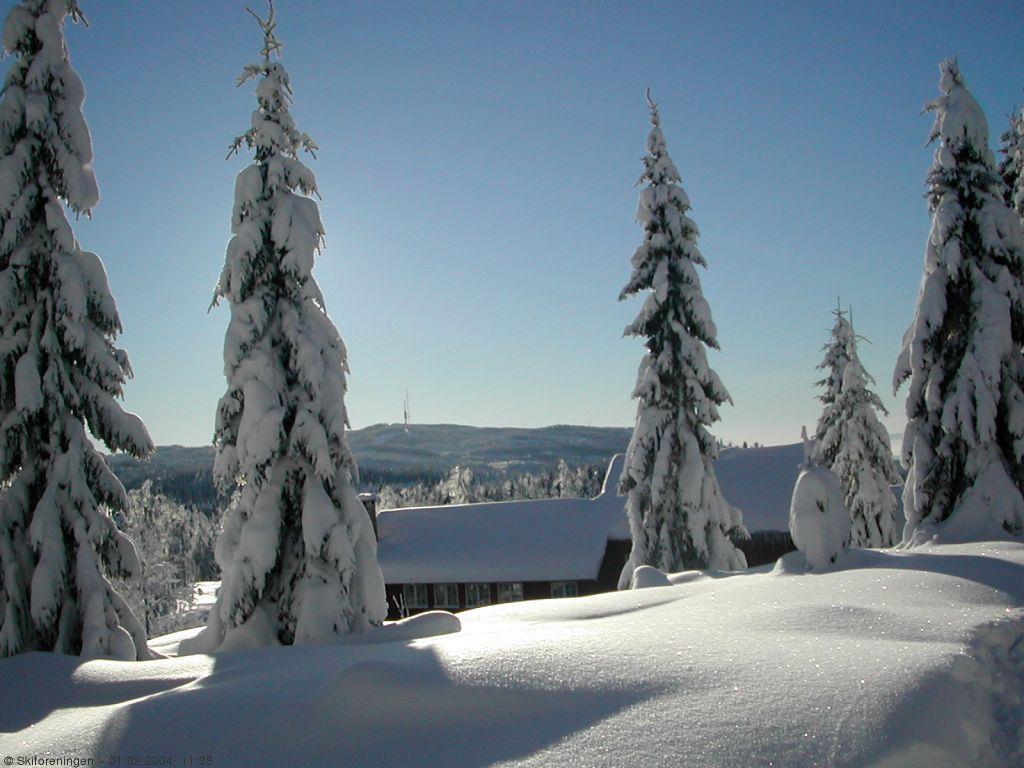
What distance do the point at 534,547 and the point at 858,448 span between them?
51.8ft

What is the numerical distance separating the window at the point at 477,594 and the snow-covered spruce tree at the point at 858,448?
1664cm

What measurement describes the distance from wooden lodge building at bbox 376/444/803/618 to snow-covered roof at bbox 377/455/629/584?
5cm

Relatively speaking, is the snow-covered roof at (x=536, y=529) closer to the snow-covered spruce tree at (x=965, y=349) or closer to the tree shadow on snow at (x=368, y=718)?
the snow-covered spruce tree at (x=965, y=349)

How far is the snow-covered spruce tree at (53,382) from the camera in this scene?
1206 centimetres

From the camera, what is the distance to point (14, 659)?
9.83 meters

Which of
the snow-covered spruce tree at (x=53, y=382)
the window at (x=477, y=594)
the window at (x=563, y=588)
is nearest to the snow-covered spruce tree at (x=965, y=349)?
the snow-covered spruce tree at (x=53, y=382)

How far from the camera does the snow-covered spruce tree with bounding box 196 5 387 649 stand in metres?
13.0

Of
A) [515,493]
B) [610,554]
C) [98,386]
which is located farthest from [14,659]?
[515,493]

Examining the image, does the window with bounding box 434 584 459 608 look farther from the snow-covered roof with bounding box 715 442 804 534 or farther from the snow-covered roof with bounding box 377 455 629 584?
the snow-covered roof with bounding box 715 442 804 534

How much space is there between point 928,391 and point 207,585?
90601 millimetres

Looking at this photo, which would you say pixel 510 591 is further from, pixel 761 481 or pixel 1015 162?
pixel 1015 162

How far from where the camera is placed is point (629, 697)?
530cm

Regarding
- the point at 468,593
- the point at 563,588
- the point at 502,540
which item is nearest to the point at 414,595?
the point at 468,593

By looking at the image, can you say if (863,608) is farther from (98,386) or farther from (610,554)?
(610,554)
